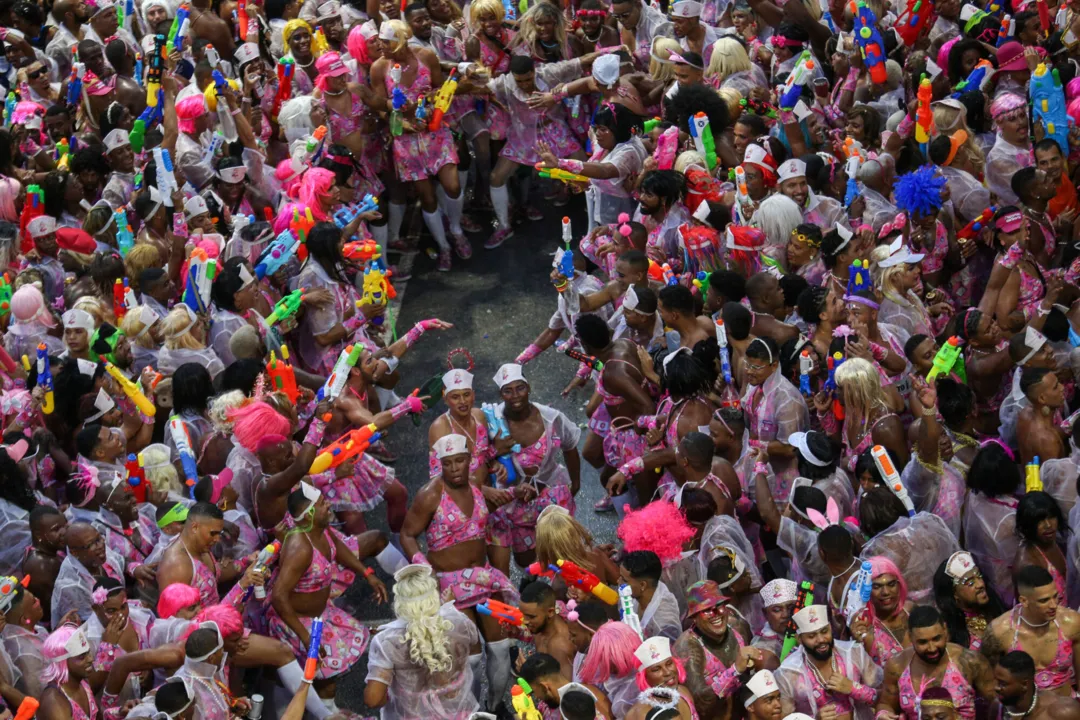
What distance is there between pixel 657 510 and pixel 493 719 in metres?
1.53

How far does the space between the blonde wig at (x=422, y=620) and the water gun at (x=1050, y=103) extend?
5.03 m

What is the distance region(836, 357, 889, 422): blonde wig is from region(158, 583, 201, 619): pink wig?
3.36 metres

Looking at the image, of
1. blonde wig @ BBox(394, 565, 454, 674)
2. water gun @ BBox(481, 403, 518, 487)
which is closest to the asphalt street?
water gun @ BBox(481, 403, 518, 487)

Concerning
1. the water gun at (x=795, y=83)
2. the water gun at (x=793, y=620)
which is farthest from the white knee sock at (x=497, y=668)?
the water gun at (x=795, y=83)

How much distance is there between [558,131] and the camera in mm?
11297

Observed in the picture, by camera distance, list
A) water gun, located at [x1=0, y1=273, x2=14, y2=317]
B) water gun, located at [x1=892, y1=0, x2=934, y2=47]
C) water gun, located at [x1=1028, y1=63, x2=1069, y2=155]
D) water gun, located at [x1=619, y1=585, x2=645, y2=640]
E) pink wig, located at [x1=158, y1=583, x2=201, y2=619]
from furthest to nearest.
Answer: water gun, located at [x1=892, y1=0, x2=934, y2=47], water gun, located at [x1=0, y1=273, x2=14, y2=317], water gun, located at [x1=1028, y1=63, x2=1069, y2=155], pink wig, located at [x1=158, y1=583, x2=201, y2=619], water gun, located at [x1=619, y1=585, x2=645, y2=640]

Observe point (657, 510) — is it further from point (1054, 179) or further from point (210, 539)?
point (1054, 179)

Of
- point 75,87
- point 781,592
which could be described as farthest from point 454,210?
point 781,592

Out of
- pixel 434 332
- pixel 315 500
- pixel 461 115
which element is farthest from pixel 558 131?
pixel 315 500

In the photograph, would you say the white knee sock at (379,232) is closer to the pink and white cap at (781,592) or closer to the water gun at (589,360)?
the water gun at (589,360)

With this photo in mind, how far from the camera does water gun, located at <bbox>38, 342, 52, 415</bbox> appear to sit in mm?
8320

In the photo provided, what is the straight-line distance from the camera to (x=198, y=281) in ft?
29.5

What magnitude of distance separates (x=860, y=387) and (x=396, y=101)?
507cm

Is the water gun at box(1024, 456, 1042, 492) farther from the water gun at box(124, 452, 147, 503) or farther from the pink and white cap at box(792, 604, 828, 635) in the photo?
the water gun at box(124, 452, 147, 503)
